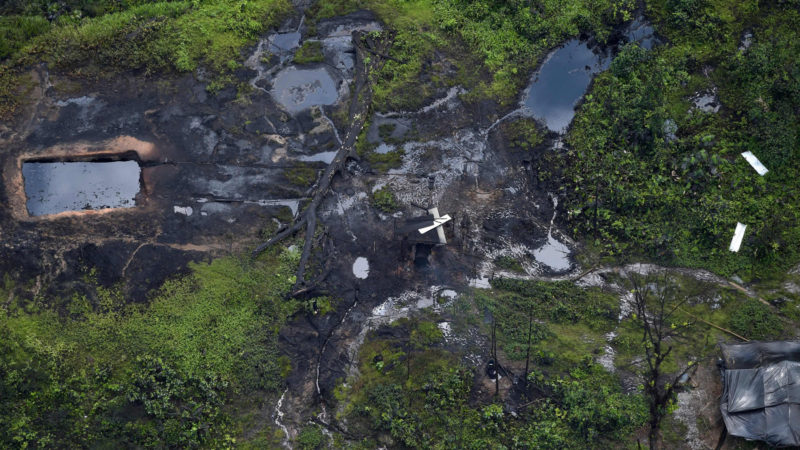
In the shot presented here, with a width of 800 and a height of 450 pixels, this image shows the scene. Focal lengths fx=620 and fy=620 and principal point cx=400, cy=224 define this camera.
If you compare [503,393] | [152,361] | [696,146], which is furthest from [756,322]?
[152,361]

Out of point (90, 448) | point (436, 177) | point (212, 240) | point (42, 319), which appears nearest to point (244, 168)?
point (212, 240)

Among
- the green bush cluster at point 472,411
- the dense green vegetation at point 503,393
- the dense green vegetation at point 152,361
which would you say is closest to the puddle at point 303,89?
the dense green vegetation at point 152,361

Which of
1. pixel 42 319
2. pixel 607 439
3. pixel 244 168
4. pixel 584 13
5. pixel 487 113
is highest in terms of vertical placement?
pixel 584 13

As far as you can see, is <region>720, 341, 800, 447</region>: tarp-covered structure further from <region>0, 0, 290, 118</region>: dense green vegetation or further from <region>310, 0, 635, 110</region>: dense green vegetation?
<region>0, 0, 290, 118</region>: dense green vegetation

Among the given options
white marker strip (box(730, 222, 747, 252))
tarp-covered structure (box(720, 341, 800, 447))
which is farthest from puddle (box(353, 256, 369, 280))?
white marker strip (box(730, 222, 747, 252))

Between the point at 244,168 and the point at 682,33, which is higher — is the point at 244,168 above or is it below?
below

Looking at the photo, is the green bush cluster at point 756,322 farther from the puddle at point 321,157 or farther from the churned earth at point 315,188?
the puddle at point 321,157

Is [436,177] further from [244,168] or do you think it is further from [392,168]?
[244,168]

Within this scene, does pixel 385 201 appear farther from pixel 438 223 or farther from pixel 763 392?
pixel 763 392
